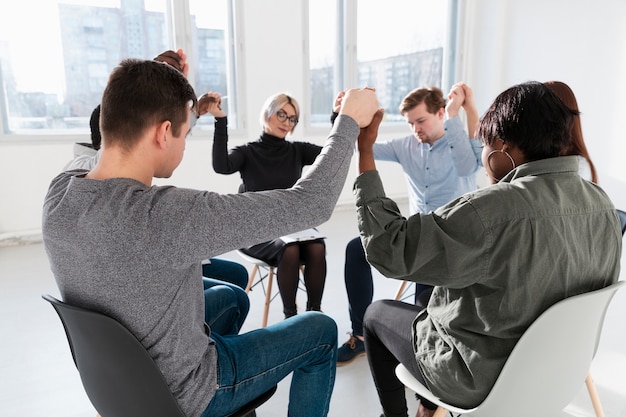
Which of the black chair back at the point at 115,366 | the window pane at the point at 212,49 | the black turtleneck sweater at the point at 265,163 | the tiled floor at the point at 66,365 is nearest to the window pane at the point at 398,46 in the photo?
the window pane at the point at 212,49

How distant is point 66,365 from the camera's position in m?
2.17

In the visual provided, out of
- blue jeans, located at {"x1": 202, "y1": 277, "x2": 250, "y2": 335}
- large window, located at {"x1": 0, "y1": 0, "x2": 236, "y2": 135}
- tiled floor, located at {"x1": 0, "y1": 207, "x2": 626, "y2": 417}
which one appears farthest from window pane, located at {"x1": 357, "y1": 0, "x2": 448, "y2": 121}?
blue jeans, located at {"x1": 202, "y1": 277, "x2": 250, "y2": 335}

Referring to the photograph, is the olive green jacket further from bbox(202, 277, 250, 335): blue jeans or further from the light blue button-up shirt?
the light blue button-up shirt

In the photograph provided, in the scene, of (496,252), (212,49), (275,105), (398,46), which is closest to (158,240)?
(496,252)

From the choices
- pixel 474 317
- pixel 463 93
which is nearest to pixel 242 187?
pixel 463 93

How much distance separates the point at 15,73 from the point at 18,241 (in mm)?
1447

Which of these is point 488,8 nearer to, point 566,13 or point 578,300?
point 566,13

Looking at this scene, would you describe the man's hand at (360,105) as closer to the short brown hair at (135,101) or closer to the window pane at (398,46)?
the short brown hair at (135,101)

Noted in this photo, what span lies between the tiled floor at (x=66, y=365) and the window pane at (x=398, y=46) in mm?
3186

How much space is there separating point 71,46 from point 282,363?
406 cm

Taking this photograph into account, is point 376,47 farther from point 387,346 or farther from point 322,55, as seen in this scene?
point 387,346

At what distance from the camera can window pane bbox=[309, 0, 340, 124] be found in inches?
202

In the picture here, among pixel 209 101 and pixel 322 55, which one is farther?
pixel 322 55

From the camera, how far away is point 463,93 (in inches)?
73.5
